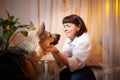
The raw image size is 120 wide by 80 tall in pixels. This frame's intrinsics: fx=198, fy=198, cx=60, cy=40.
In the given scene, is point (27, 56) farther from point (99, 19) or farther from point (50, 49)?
point (99, 19)

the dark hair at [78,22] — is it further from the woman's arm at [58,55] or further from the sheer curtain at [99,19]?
the woman's arm at [58,55]

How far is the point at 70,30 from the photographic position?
195cm

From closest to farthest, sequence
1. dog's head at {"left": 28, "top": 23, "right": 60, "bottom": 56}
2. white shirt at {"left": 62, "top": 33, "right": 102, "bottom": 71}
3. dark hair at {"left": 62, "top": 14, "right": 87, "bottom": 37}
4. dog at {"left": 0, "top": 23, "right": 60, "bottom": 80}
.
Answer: dog at {"left": 0, "top": 23, "right": 60, "bottom": 80}
dog's head at {"left": 28, "top": 23, "right": 60, "bottom": 56}
white shirt at {"left": 62, "top": 33, "right": 102, "bottom": 71}
dark hair at {"left": 62, "top": 14, "right": 87, "bottom": 37}

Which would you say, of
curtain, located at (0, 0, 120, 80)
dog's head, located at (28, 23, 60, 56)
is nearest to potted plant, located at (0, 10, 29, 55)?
dog's head, located at (28, 23, 60, 56)

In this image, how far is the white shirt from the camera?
1823mm

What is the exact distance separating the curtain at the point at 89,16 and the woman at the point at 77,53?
93mm

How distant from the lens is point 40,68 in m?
1.88

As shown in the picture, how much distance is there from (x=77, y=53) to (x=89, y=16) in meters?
0.44

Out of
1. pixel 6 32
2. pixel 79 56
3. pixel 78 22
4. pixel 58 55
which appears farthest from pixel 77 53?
pixel 6 32

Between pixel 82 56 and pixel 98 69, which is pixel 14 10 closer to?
pixel 82 56

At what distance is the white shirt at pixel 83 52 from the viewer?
5.98 feet

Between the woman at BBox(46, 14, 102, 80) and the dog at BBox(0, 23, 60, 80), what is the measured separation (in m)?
0.09

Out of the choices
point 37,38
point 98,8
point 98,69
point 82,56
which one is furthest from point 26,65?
point 98,8

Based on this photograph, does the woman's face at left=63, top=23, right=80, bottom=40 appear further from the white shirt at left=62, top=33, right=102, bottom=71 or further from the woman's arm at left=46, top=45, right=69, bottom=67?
the woman's arm at left=46, top=45, right=69, bottom=67
